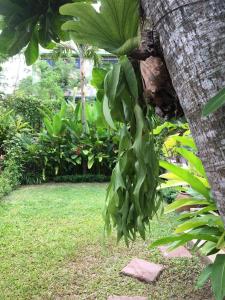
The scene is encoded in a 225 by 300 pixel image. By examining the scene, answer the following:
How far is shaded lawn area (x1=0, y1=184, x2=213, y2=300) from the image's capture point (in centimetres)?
229

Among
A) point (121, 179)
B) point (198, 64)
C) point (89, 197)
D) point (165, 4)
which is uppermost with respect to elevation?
point (165, 4)

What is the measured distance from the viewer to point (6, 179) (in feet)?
18.7

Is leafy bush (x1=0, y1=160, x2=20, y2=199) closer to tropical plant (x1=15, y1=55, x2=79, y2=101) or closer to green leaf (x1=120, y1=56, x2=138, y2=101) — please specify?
green leaf (x1=120, y1=56, x2=138, y2=101)

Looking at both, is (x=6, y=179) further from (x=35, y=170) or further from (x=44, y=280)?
(x=44, y=280)

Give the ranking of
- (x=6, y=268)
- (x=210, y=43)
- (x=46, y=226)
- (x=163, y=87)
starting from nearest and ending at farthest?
(x=210, y=43) → (x=163, y=87) → (x=6, y=268) → (x=46, y=226)

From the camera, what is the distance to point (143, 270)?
253 cm

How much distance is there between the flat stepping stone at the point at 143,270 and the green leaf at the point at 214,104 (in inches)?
83.4

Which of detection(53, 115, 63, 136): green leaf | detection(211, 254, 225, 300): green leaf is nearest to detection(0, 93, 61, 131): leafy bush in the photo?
detection(53, 115, 63, 136): green leaf

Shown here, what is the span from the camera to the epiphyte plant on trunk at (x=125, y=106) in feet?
2.91

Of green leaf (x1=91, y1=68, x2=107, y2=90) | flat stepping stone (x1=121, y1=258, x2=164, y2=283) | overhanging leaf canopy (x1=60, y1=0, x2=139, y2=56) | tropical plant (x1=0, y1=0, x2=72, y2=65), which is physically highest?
tropical plant (x1=0, y1=0, x2=72, y2=65)

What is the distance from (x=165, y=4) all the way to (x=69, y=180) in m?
6.33

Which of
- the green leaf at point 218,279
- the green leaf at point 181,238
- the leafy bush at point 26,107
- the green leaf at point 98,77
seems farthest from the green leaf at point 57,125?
the green leaf at point 98,77

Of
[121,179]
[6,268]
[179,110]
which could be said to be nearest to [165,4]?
[179,110]

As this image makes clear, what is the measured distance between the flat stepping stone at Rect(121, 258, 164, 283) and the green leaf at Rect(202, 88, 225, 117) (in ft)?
6.95
